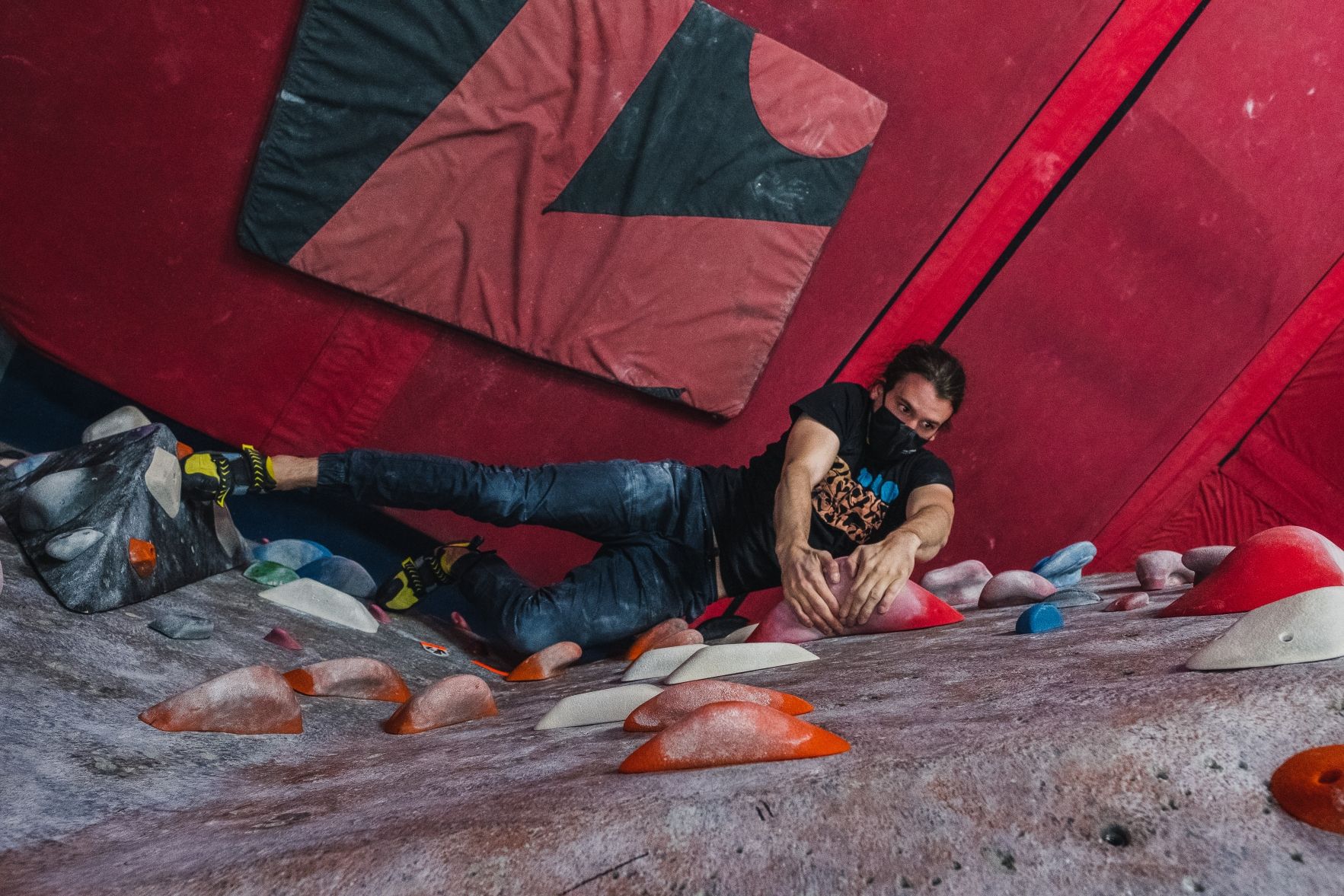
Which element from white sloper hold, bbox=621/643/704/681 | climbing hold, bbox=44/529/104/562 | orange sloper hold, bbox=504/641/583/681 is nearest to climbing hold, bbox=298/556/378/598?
orange sloper hold, bbox=504/641/583/681

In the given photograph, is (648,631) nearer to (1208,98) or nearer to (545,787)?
(545,787)

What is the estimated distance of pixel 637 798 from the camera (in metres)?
→ 0.51

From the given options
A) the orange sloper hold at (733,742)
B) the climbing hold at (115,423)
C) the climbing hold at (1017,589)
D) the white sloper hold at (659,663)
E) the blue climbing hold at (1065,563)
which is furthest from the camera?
the blue climbing hold at (1065,563)

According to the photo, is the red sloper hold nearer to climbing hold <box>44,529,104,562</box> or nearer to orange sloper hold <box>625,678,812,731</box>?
orange sloper hold <box>625,678,812,731</box>

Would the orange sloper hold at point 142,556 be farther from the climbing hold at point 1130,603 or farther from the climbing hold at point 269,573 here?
the climbing hold at point 1130,603

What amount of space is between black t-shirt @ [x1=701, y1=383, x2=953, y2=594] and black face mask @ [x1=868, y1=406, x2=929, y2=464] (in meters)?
0.01

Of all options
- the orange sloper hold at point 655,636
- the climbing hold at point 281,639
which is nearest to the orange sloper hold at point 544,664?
the orange sloper hold at point 655,636

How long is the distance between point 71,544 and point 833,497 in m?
1.09

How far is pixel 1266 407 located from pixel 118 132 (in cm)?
235

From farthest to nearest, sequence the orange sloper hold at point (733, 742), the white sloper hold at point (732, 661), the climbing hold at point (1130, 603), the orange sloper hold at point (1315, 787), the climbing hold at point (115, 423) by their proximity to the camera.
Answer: the climbing hold at point (115, 423) → the climbing hold at point (1130, 603) → the white sloper hold at point (732, 661) → the orange sloper hold at point (733, 742) → the orange sloper hold at point (1315, 787)

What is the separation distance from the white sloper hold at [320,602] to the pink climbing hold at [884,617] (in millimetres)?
589

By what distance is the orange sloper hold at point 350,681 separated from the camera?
3.10 feet

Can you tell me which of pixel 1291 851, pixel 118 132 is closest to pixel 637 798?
pixel 1291 851

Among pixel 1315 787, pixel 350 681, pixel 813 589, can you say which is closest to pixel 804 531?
pixel 813 589
